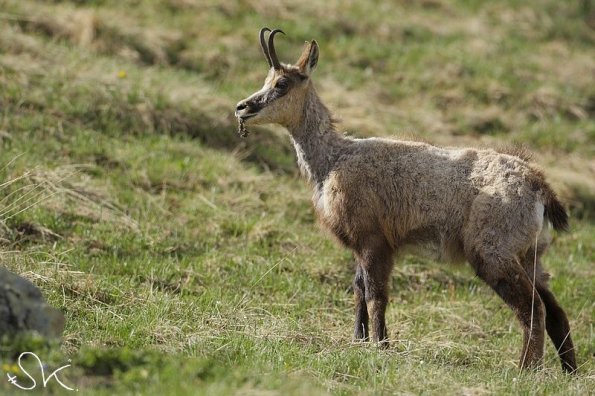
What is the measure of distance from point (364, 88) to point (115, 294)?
24.9ft

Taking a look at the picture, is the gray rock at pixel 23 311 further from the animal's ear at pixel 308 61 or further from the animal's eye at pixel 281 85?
the animal's ear at pixel 308 61

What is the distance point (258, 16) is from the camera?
1530cm

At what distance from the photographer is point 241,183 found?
1066cm

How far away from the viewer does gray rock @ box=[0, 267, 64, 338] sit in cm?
527

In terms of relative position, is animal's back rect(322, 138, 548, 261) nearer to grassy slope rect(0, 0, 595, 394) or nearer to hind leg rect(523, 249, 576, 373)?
hind leg rect(523, 249, 576, 373)

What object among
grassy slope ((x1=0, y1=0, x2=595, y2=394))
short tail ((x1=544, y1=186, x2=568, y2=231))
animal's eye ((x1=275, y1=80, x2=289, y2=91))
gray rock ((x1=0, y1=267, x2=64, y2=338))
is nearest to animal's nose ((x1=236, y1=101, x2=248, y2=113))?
animal's eye ((x1=275, y1=80, x2=289, y2=91))

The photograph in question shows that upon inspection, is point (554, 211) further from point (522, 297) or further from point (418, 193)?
point (418, 193)

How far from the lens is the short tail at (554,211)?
759 centimetres

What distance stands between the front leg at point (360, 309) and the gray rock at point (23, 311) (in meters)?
3.09

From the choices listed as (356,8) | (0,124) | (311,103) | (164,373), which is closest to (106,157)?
(0,124)

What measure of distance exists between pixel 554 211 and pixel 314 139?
7.18 feet

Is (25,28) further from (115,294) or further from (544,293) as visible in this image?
(544,293)

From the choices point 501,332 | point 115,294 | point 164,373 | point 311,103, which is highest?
point 311,103

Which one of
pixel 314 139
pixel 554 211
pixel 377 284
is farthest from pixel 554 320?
pixel 314 139
